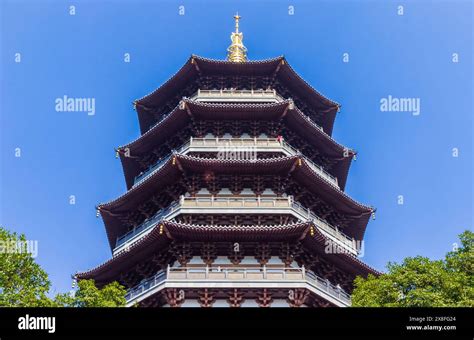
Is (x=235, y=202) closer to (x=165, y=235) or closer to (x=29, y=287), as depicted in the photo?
(x=165, y=235)

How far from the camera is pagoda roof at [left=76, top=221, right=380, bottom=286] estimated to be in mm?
26266

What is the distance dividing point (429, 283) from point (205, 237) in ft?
32.1

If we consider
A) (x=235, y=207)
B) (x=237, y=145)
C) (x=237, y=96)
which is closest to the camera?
(x=235, y=207)

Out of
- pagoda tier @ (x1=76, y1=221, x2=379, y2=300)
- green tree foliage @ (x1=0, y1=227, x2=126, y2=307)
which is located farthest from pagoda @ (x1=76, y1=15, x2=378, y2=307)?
green tree foliage @ (x1=0, y1=227, x2=126, y2=307)

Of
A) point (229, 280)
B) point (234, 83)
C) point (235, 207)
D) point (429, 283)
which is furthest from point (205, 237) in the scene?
point (234, 83)

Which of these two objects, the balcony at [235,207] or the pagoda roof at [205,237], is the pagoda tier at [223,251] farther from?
the balcony at [235,207]

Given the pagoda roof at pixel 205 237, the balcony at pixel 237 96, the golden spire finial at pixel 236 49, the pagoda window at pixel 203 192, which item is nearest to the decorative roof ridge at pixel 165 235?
the pagoda roof at pixel 205 237

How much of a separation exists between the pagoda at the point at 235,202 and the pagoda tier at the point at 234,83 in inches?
2.3

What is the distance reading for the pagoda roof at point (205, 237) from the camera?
86.2 feet

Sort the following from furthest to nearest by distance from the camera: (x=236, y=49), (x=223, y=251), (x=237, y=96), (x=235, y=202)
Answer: (x=236, y=49), (x=237, y=96), (x=235, y=202), (x=223, y=251)

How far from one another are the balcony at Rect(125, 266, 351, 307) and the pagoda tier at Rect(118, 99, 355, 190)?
6.98 meters

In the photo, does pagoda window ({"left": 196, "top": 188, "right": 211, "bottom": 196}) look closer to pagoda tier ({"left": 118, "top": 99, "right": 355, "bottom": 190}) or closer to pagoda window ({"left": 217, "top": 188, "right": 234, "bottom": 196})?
pagoda window ({"left": 217, "top": 188, "right": 234, "bottom": 196})

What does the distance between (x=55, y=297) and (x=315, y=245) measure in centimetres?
1135

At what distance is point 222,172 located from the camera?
2952 centimetres
